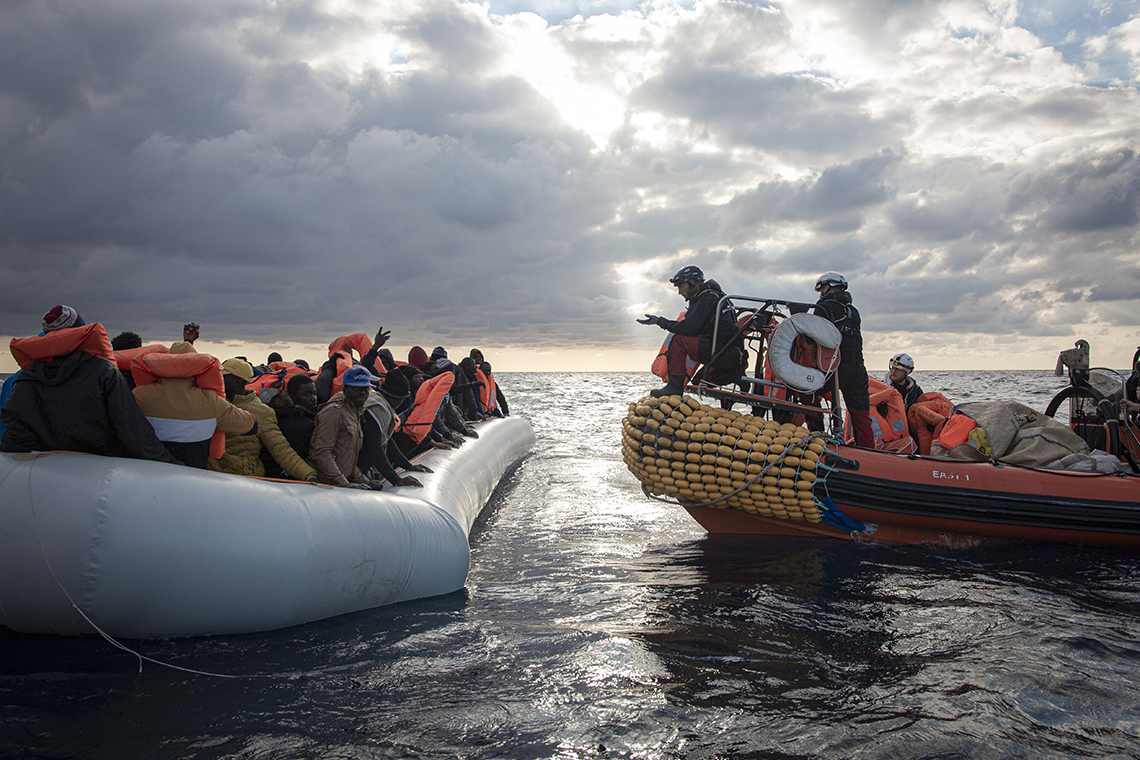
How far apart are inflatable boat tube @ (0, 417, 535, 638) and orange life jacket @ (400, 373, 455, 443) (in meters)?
2.92

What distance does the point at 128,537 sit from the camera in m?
3.31

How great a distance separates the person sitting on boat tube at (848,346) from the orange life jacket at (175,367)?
476cm

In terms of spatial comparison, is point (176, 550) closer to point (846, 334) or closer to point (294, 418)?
point (294, 418)

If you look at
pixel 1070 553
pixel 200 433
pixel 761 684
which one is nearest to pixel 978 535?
pixel 1070 553

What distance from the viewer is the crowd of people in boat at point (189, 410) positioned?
3.48 meters

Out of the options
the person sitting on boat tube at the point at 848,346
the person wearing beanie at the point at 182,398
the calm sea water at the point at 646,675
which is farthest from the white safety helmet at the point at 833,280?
the person wearing beanie at the point at 182,398

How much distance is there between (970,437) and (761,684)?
4576mm

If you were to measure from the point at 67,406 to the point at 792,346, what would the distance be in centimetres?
517

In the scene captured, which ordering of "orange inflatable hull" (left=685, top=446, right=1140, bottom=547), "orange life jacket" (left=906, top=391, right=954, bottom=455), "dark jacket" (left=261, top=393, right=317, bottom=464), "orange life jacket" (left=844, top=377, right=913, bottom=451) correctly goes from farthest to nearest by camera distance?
"orange life jacket" (left=906, top=391, right=954, bottom=455)
"orange life jacket" (left=844, top=377, right=913, bottom=451)
"orange inflatable hull" (left=685, top=446, right=1140, bottom=547)
"dark jacket" (left=261, top=393, right=317, bottom=464)

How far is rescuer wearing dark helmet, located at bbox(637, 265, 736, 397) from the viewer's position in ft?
20.4

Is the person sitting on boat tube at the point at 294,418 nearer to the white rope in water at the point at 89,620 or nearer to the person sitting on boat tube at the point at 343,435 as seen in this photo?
the person sitting on boat tube at the point at 343,435

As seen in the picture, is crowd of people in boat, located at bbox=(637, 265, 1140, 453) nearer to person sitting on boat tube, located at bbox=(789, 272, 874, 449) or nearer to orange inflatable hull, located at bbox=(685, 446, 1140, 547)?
person sitting on boat tube, located at bbox=(789, 272, 874, 449)

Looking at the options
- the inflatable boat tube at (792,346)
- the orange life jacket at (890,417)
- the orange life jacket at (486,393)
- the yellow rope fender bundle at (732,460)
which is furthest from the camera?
the orange life jacket at (486,393)

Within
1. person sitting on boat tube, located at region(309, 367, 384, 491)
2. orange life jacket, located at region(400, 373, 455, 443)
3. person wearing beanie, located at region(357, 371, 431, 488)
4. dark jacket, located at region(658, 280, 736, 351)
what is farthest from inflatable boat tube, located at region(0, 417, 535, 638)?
dark jacket, located at region(658, 280, 736, 351)
